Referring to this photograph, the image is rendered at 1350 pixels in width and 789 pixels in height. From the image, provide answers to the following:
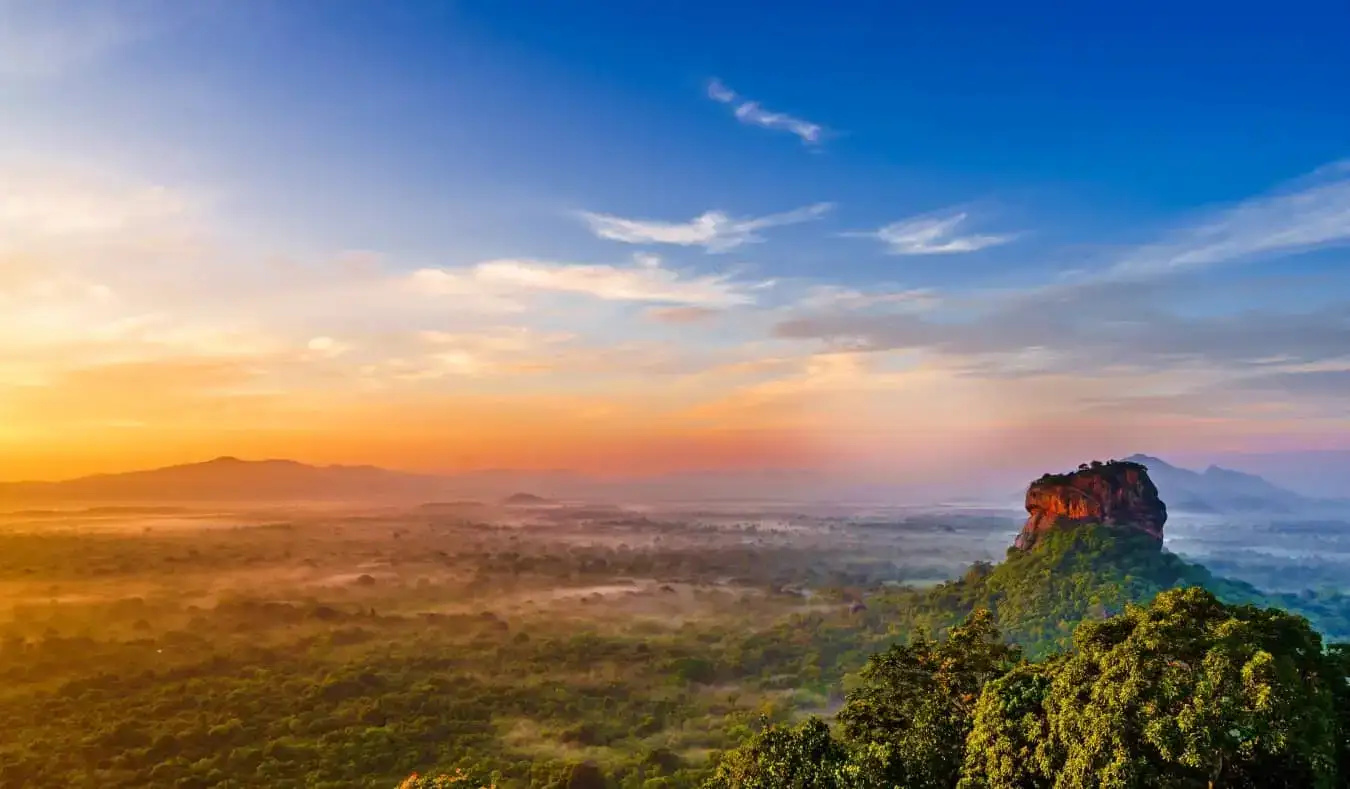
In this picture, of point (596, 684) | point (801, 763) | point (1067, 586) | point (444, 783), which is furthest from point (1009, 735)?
point (596, 684)

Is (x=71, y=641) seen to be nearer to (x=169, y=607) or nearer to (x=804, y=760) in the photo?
(x=169, y=607)

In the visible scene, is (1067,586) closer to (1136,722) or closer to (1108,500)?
(1108,500)

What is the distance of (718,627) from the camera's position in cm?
16238

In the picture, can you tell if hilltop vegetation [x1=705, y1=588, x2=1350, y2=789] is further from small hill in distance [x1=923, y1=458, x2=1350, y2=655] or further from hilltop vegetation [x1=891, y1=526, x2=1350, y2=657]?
small hill in distance [x1=923, y1=458, x2=1350, y2=655]

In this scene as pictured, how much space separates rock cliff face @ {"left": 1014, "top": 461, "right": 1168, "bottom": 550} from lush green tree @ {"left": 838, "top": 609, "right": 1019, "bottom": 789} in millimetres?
102006

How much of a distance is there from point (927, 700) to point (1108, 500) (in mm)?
105423

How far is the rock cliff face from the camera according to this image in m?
111

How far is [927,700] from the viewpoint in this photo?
77.9 ft

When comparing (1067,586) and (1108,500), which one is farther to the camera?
(1108,500)

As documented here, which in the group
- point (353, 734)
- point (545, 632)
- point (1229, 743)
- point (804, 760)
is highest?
point (1229, 743)

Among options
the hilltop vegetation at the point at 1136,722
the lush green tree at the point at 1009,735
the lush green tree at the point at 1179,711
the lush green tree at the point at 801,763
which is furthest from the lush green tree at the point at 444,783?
the lush green tree at the point at 1179,711

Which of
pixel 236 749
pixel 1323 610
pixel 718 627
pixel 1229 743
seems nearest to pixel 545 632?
pixel 718 627

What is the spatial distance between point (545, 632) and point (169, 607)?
86566 millimetres

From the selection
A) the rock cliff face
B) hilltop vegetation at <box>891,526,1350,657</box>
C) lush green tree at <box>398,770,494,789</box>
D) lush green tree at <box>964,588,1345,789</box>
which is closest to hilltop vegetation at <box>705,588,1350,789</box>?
lush green tree at <box>964,588,1345,789</box>
